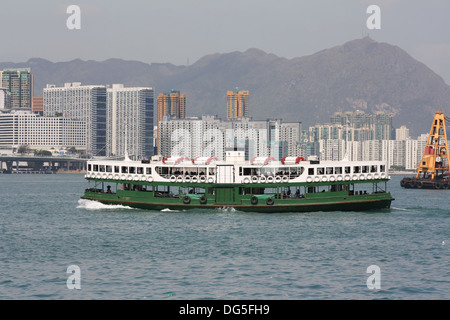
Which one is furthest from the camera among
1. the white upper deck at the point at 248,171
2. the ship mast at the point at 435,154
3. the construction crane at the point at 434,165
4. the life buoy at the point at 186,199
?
the ship mast at the point at 435,154

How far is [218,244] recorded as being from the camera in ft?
133

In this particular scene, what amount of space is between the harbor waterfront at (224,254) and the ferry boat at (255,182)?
96cm

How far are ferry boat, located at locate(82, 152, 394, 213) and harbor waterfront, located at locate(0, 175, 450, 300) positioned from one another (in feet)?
3.15

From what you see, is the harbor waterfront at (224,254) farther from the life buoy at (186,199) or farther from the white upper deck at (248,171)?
the white upper deck at (248,171)

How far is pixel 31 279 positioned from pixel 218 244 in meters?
Result: 13.2

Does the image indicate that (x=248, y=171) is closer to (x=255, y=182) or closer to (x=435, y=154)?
(x=255, y=182)

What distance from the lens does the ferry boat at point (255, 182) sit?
5631 centimetres

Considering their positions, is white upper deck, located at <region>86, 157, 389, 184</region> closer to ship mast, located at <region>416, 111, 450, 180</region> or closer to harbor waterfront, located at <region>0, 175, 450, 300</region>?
harbor waterfront, located at <region>0, 175, 450, 300</region>

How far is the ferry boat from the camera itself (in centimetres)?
5631

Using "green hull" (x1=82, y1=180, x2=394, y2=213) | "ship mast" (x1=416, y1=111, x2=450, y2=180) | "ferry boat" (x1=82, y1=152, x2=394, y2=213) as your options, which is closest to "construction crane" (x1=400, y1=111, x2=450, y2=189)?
"ship mast" (x1=416, y1=111, x2=450, y2=180)

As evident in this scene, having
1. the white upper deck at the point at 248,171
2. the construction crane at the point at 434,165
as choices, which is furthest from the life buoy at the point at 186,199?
the construction crane at the point at 434,165
